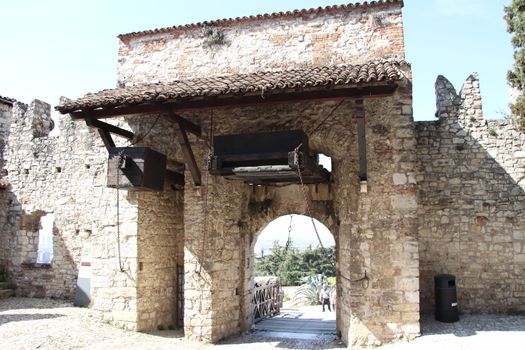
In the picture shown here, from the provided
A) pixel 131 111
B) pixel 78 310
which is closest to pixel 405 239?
pixel 131 111

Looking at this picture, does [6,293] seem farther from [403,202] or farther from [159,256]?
[403,202]

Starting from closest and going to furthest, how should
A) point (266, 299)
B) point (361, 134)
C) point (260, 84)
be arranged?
point (361, 134) → point (260, 84) → point (266, 299)

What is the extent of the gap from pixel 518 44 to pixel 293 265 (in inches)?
589

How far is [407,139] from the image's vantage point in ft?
23.0

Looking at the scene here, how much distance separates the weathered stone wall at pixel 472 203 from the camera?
871 cm

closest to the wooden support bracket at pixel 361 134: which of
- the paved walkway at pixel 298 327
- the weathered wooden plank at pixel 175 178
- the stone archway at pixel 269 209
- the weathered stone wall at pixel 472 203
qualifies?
the stone archway at pixel 269 209

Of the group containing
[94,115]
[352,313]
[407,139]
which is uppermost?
[94,115]

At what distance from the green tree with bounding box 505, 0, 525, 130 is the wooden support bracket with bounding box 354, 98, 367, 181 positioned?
11.5ft

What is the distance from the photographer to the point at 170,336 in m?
7.79

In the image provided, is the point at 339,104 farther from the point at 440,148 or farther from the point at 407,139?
the point at 440,148

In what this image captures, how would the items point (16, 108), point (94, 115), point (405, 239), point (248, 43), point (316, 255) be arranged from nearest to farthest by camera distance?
point (405, 239)
point (94, 115)
point (248, 43)
point (16, 108)
point (316, 255)

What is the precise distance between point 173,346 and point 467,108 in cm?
757

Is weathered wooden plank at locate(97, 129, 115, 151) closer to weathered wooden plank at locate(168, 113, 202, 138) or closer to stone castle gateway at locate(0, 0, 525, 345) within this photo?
stone castle gateway at locate(0, 0, 525, 345)

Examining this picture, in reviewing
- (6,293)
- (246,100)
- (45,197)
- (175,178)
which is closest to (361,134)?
(246,100)
